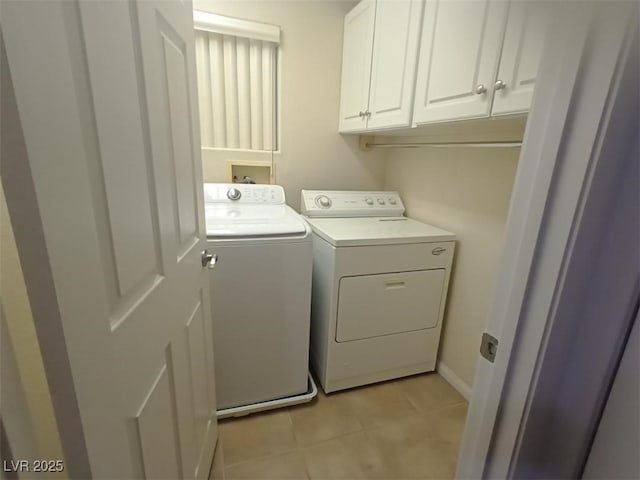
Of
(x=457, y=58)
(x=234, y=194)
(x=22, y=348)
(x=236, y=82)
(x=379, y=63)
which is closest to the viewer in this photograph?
(x=22, y=348)

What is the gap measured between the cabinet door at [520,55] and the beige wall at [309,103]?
4.35 feet

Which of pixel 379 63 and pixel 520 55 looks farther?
pixel 379 63

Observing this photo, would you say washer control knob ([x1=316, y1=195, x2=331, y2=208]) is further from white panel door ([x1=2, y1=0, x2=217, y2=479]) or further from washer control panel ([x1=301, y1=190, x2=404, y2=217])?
white panel door ([x1=2, y1=0, x2=217, y2=479])

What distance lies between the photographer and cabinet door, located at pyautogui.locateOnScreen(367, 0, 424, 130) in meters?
1.42

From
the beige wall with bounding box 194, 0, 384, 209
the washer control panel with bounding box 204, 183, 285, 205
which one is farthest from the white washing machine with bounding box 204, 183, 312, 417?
the beige wall with bounding box 194, 0, 384, 209

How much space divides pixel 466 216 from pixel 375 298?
701mm

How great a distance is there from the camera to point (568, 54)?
43 cm

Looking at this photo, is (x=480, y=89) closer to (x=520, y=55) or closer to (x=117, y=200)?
(x=520, y=55)

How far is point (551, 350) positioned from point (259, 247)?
1132mm

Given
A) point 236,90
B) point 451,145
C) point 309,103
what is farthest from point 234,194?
point 451,145

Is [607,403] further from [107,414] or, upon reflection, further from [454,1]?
[454,1]

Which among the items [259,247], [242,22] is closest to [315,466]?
[259,247]

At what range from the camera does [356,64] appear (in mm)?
1915

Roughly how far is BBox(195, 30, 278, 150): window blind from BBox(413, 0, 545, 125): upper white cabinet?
1.07 meters
